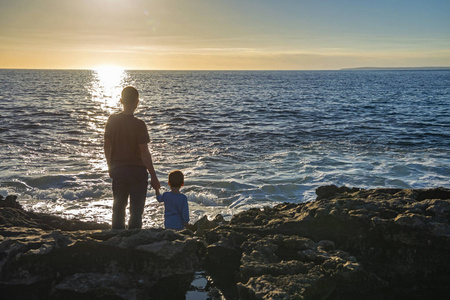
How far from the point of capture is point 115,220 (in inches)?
204

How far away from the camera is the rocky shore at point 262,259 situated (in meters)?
3.83

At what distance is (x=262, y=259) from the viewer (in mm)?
4344

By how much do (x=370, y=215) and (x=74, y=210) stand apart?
6.13 meters

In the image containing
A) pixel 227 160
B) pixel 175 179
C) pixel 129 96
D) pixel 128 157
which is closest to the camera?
pixel 129 96

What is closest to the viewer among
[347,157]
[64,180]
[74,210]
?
[74,210]

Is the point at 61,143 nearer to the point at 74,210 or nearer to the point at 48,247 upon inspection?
the point at 74,210

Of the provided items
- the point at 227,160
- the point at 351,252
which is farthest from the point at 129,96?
the point at 227,160

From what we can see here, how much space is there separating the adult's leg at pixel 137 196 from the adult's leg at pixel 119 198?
9 cm

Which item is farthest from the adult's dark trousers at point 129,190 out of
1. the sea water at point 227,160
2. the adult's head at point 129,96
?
the sea water at point 227,160

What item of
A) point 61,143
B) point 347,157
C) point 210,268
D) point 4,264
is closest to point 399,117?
point 347,157

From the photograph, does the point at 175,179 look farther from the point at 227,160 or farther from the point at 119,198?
the point at 227,160

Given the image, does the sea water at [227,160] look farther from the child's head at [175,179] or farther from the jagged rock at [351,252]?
the jagged rock at [351,252]

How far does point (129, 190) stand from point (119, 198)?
0.56 ft

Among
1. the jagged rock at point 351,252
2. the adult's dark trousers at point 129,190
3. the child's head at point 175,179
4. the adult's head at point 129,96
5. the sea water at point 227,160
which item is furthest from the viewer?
the sea water at point 227,160
